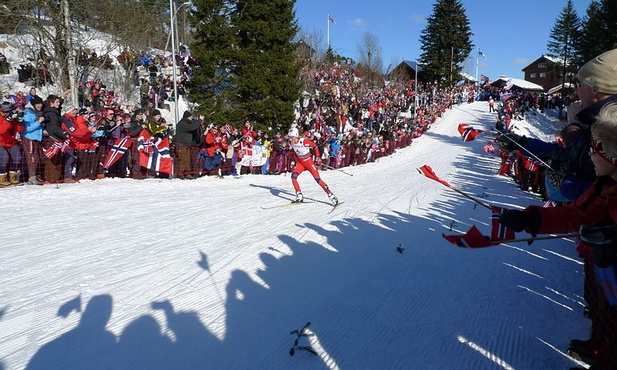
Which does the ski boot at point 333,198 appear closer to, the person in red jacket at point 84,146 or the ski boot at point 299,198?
the ski boot at point 299,198

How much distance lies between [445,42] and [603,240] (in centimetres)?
7148

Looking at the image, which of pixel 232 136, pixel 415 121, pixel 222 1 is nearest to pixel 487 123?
pixel 415 121

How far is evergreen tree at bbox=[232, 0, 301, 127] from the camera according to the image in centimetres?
2309

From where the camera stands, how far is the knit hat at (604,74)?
9.70ft

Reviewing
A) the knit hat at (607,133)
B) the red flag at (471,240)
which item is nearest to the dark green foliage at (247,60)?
the red flag at (471,240)

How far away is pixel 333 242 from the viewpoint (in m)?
6.39

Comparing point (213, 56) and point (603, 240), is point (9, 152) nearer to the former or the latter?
point (603, 240)

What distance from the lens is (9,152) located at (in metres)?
8.91

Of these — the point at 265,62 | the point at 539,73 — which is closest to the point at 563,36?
the point at 539,73

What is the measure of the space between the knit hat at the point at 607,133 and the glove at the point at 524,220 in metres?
0.50

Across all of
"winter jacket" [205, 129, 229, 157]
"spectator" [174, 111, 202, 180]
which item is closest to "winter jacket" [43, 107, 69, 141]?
"spectator" [174, 111, 202, 180]

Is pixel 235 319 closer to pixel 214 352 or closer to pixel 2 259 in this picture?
pixel 214 352

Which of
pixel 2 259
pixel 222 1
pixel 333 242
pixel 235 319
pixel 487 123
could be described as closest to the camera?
pixel 235 319

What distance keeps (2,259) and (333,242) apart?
4.69 meters
